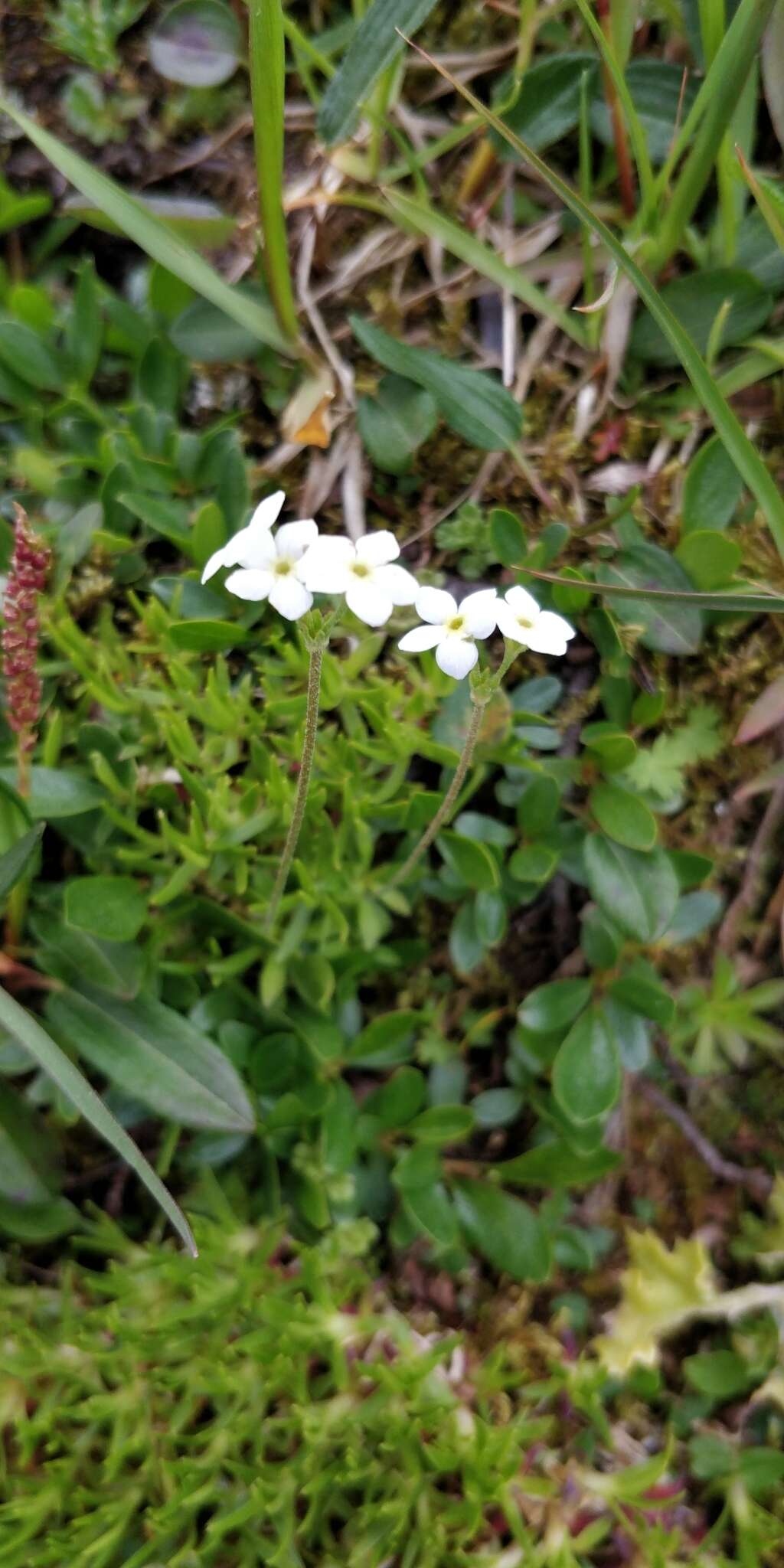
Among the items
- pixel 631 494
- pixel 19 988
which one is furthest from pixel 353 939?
pixel 631 494

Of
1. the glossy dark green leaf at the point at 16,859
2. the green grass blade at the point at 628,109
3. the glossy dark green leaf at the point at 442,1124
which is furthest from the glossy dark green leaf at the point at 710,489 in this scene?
the glossy dark green leaf at the point at 16,859

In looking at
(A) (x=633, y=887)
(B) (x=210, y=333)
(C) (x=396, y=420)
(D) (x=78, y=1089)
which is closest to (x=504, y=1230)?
(A) (x=633, y=887)

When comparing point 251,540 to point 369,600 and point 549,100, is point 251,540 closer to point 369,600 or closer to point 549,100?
point 369,600

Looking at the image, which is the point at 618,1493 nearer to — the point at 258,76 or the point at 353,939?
the point at 353,939

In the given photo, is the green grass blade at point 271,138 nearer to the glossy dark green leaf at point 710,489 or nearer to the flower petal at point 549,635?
the glossy dark green leaf at point 710,489

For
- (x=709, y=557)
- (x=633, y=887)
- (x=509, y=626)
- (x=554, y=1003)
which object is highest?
(x=509, y=626)

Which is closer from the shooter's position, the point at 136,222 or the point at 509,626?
the point at 509,626

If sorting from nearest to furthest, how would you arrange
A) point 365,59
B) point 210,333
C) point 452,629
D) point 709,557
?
point 452,629 → point 365,59 → point 709,557 → point 210,333
